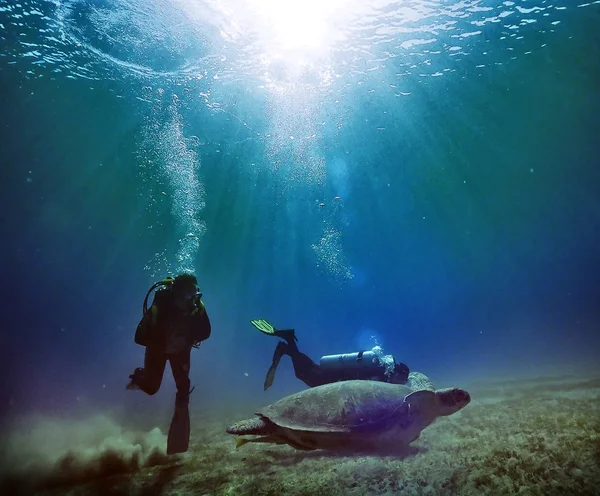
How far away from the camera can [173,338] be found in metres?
5.98

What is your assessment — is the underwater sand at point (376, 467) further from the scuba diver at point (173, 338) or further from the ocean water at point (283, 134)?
the ocean water at point (283, 134)

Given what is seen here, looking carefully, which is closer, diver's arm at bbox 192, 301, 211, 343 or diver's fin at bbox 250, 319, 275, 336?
diver's arm at bbox 192, 301, 211, 343

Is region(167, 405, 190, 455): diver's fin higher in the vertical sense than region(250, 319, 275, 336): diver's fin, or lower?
lower

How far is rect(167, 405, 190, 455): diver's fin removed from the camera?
19.4 feet

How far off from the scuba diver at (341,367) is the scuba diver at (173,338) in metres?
2.15

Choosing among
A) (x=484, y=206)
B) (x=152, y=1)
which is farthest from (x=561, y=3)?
(x=484, y=206)

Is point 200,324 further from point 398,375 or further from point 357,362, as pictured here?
point 398,375

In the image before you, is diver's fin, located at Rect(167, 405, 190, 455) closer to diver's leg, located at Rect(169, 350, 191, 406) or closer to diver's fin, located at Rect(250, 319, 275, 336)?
diver's leg, located at Rect(169, 350, 191, 406)

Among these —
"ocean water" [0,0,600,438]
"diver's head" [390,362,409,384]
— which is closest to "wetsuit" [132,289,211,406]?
"diver's head" [390,362,409,384]

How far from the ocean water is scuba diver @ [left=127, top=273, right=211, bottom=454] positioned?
11.7 m

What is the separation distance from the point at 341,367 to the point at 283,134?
17135 millimetres

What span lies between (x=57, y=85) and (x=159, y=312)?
1731 centimetres

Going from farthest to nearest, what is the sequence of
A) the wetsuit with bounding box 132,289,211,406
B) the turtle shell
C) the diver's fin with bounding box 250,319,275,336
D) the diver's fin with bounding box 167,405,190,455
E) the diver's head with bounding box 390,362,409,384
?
the diver's fin with bounding box 250,319,275,336 → the diver's head with bounding box 390,362,409,384 → the diver's fin with bounding box 167,405,190,455 → the wetsuit with bounding box 132,289,211,406 → the turtle shell

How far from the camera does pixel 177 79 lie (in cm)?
1516
